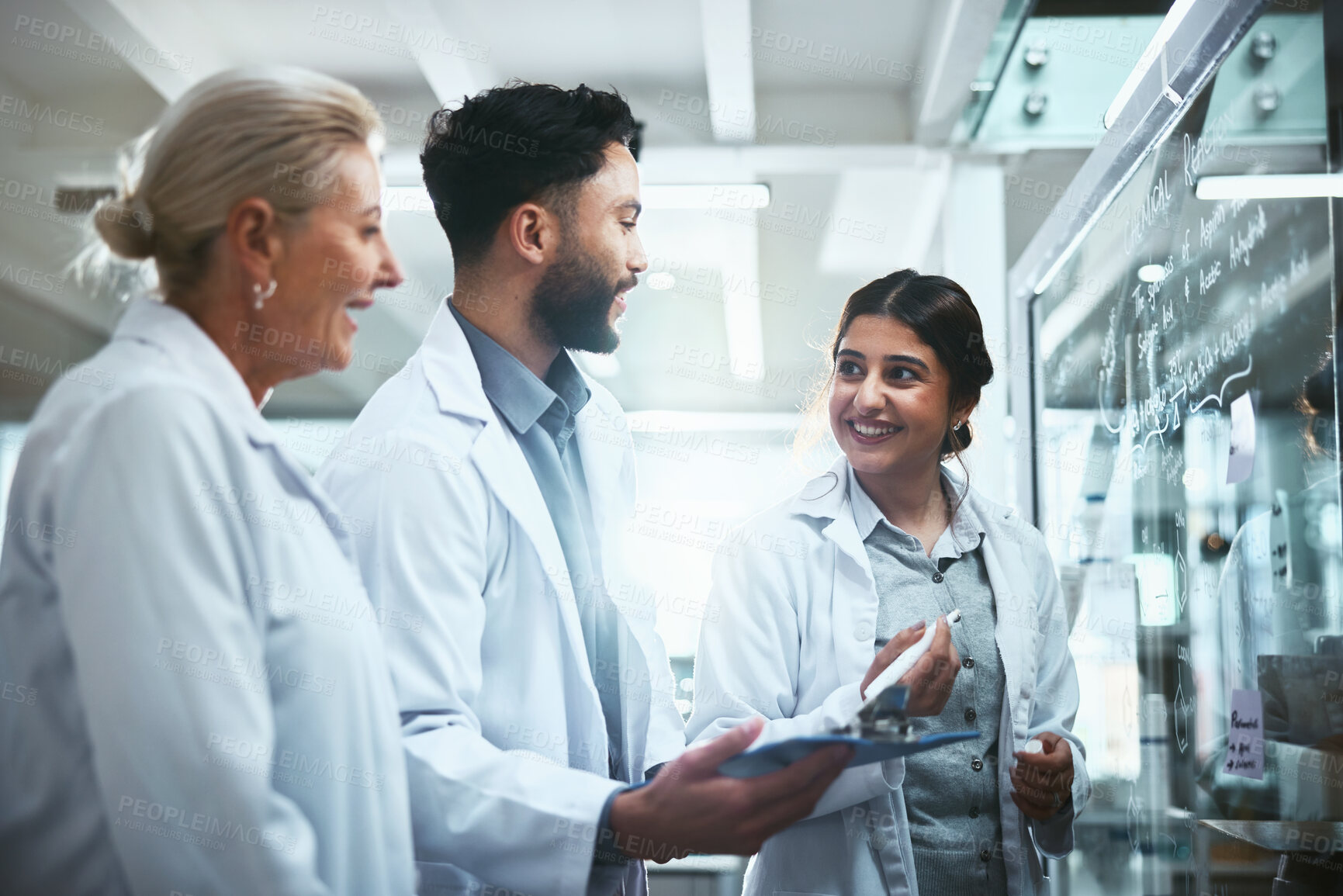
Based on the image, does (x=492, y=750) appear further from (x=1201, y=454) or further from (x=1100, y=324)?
(x=1100, y=324)

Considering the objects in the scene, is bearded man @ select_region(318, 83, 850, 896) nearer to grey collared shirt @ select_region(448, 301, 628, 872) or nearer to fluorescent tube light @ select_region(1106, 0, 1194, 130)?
grey collared shirt @ select_region(448, 301, 628, 872)

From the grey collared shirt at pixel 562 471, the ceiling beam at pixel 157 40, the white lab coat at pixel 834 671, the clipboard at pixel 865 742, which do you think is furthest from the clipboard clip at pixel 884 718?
the ceiling beam at pixel 157 40

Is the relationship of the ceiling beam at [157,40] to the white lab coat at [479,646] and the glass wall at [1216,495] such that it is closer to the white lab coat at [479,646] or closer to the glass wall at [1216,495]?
the white lab coat at [479,646]

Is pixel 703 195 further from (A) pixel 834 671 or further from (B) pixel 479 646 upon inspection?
(B) pixel 479 646

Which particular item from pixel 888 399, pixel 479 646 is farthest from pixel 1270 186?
pixel 479 646

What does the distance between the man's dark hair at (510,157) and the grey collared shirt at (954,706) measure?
2.57 feet

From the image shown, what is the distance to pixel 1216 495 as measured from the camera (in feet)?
5.27

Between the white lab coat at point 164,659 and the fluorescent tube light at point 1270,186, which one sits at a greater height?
the fluorescent tube light at point 1270,186

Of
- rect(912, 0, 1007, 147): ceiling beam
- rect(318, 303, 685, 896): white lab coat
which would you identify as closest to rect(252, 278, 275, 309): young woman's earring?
rect(318, 303, 685, 896): white lab coat

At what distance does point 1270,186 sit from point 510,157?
44.6 inches

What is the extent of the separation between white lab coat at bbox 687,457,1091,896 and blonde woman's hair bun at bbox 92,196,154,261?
988 mm

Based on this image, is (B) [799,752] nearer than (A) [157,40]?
Yes

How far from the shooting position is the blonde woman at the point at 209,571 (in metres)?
0.79

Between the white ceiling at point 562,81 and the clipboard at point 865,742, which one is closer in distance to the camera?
the clipboard at point 865,742
